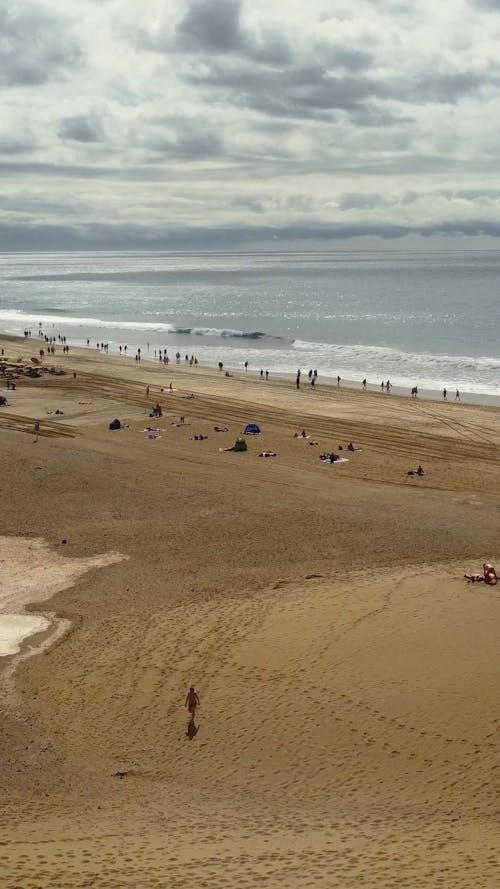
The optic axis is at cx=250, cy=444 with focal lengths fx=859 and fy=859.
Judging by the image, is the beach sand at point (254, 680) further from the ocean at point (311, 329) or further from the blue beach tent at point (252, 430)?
the ocean at point (311, 329)

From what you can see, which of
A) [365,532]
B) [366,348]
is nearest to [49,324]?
[366,348]

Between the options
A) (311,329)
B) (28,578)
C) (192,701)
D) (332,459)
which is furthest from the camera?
(311,329)

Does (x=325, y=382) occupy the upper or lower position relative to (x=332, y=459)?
upper

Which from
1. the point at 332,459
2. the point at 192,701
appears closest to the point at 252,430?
the point at 332,459

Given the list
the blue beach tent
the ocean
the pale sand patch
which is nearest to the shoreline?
the ocean

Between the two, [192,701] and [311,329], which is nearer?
[192,701]

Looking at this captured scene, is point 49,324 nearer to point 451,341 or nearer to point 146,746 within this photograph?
point 451,341

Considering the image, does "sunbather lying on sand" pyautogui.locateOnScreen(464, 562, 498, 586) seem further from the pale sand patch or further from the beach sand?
the pale sand patch

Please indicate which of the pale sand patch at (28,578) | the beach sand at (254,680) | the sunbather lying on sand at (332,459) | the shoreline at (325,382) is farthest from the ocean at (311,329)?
the pale sand patch at (28,578)

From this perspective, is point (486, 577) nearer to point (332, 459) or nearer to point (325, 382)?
point (332, 459)
